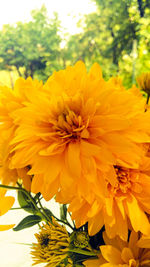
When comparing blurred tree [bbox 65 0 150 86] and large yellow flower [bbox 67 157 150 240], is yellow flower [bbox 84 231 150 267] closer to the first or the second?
large yellow flower [bbox 67 157 150 240]

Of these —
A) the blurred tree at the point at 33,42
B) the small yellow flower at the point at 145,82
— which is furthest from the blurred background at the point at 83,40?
the small yellow flower at the point at 145,82

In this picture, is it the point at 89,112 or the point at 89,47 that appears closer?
the point at 89,112

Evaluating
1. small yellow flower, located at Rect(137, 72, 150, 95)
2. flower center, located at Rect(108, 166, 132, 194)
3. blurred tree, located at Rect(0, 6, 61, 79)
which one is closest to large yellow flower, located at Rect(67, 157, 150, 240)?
flower center, located at Rect(108, 166, 132, 194)

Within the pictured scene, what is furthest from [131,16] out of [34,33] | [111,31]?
[34,33]

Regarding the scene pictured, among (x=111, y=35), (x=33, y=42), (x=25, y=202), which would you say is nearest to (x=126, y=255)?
(x=25, y=202)

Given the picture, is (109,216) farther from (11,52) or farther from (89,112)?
(11,52)

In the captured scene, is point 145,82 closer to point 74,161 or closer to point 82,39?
point 74,161

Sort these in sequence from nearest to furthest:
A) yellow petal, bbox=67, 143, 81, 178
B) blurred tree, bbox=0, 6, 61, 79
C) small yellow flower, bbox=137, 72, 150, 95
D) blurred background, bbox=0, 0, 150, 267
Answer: yellow petal, bbox=67, 143, 81, 178, small yellow flower, bbox=137, 72, 150, 95, blurred background, bbox=0, 0, 150, 267, blurred tree, bbox=0, 6, 61, 79
